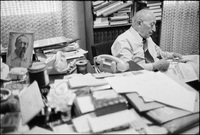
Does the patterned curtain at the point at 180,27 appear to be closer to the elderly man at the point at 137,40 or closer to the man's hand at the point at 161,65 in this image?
the elderly man at the point at 137,40

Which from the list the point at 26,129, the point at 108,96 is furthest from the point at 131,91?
the point at 26,129

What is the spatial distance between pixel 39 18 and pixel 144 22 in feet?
4.58

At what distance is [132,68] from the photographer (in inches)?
53.4

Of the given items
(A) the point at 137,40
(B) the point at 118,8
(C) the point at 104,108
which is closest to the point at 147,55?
(A) the point at 137,40

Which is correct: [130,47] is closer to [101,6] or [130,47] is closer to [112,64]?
[112,64]

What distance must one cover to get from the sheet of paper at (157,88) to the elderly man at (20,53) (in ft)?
2.18

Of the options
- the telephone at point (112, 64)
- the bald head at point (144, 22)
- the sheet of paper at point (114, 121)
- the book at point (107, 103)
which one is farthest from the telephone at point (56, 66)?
the bald head at point (144, 22)

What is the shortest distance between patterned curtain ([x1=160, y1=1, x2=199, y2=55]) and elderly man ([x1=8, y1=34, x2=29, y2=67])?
8.16 ft

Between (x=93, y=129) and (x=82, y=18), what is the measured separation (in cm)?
235

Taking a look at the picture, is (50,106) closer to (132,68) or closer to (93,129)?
(93,129)

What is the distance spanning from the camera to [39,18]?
2584 mm

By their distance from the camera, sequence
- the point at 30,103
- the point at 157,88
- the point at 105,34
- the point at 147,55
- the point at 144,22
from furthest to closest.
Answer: the point at 105,34 < the point at 147,55 < the point at 144,22 < the point at 157,88 < the point at 30,103

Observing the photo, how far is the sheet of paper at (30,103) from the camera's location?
0.86 m

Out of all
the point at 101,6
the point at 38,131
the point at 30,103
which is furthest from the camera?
the point at 101,6
